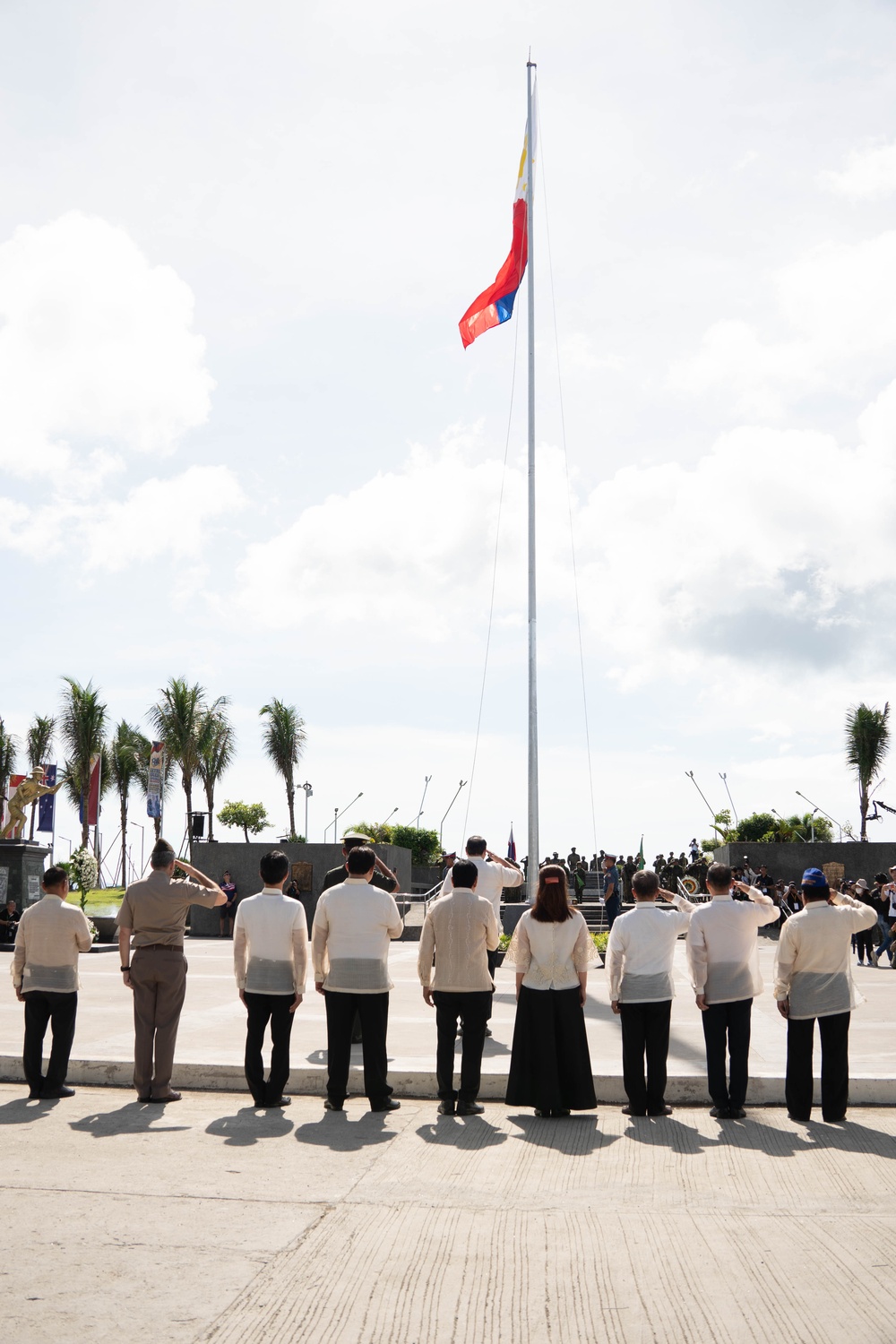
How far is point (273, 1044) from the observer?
779 cm

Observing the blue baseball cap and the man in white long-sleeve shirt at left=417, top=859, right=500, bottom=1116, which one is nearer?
the man in white long-sleeve shirt at left=417, top=859, right=500, bottom=1116

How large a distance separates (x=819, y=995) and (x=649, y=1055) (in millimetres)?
1179

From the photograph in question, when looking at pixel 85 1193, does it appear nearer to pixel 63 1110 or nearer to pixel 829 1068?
pixel 63 1110

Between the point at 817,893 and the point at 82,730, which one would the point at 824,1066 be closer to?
the point at 817,893

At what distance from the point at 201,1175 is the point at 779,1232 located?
2.80 m

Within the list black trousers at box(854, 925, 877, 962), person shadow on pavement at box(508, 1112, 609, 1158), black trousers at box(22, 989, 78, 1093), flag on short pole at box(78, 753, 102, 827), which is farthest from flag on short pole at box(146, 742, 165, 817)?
person shadow on pavement at box(508, 1112, 609, 1158)

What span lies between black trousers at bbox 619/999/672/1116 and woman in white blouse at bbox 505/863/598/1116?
288 millimetres

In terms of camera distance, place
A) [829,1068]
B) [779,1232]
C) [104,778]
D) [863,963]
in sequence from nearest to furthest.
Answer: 1. [779,1232]
2. [829,1068]
3. [863,963]
4. [104,778]

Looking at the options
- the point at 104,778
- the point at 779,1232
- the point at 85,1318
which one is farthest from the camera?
the point at 104,778

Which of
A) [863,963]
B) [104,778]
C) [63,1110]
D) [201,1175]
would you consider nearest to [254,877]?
[863,963]

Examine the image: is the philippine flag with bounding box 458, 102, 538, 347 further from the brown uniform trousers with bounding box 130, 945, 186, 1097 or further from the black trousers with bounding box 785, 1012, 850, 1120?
the black trousers with bounding box 785, 1012, 850, 1120

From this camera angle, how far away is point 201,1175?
19.0 feet

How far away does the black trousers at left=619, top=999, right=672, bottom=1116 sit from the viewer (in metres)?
7.61

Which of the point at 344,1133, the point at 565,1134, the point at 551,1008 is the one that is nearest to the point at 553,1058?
the point at 551,1008
